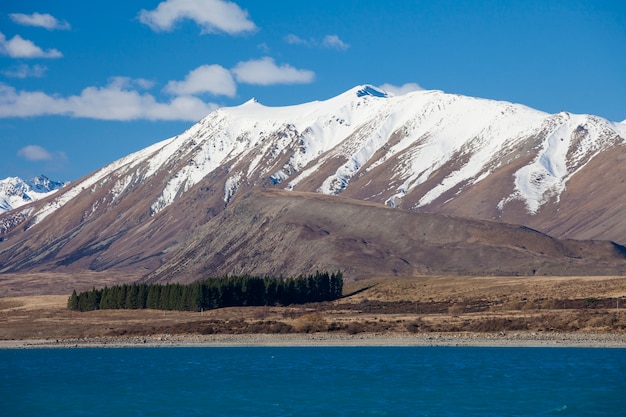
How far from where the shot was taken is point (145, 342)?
113312 mm

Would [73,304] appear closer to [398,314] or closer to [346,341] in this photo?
[398,314]

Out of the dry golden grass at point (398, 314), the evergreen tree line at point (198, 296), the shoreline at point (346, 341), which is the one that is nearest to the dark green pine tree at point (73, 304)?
the evergreen tree line at point (198, 296)

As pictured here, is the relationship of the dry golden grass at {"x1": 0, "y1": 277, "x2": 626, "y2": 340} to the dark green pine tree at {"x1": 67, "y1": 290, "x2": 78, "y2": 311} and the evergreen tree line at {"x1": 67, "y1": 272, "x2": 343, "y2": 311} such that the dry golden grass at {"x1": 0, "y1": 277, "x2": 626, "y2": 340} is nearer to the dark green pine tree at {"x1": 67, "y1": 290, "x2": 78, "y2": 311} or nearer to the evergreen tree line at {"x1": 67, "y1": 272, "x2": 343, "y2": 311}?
the dark green pine tree at {"x1": 67, "y1": 290, "x2": 78, "y2": 311}

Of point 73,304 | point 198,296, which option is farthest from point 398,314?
point 73,304

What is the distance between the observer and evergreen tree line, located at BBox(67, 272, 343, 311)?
15012 cm

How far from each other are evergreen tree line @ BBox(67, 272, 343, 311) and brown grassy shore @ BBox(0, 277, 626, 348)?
9.83ft

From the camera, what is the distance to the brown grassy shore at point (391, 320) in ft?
352

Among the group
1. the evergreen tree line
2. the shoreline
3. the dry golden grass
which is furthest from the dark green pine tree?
the shoreline
